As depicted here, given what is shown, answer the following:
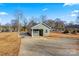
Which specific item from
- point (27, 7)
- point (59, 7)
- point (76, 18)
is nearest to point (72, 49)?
point (76, 18)

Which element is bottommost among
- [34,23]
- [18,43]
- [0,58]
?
[0,58]

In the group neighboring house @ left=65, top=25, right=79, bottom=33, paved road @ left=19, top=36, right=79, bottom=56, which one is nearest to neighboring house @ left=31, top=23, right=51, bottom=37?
paved road @ left=19, top=36, right=79, bottom=56

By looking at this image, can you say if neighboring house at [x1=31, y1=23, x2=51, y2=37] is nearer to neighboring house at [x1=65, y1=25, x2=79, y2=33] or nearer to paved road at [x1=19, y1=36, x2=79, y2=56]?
paved road at [x1=19, y1=36, x2=79, y2=56]

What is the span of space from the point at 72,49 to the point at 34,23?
0.61 meters

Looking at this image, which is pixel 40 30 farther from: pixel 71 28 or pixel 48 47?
pixel 71 28

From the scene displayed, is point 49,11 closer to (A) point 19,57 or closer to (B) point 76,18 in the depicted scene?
(B) point 76,18

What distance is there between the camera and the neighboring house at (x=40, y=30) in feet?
8.11

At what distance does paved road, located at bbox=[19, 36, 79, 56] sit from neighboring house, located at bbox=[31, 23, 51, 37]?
0.07m

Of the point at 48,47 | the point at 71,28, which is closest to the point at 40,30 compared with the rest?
the point at 48,47

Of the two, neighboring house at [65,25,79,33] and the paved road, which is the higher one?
neighboring house at [65,25,79,33]

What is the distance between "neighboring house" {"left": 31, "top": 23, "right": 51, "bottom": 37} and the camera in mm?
2473

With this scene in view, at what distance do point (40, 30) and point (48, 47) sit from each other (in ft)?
0.82

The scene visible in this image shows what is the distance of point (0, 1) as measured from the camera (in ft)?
7.92

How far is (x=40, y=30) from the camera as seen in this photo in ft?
8.15
